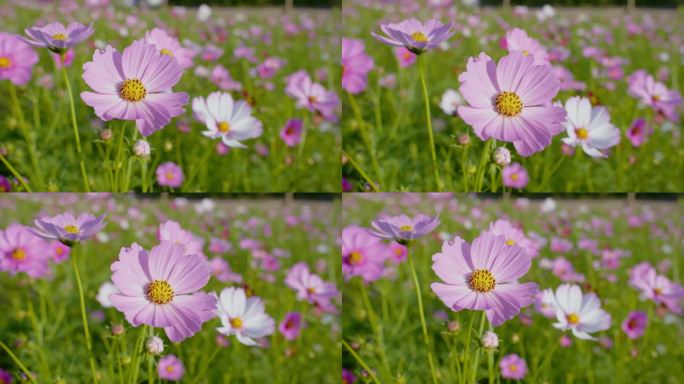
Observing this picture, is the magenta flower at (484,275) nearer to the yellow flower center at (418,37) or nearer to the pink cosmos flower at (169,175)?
the yellow flower center at (418,37)

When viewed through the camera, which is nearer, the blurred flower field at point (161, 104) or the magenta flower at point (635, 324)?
the blurred flower field at point (161, 104)

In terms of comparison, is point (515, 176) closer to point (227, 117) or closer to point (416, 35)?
point (416, 35)

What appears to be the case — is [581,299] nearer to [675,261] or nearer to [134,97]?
[675,261]

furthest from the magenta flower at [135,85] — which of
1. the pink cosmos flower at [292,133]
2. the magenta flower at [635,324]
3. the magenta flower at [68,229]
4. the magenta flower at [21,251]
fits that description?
the magenta flower at [635,324]

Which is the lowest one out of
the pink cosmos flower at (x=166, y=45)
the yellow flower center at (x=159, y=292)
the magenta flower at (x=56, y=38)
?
the yellow flower center at (x=159, y=292)

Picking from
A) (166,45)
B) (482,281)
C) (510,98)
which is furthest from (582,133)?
(166,45)

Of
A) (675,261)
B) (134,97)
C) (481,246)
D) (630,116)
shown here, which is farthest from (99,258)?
(675,261)

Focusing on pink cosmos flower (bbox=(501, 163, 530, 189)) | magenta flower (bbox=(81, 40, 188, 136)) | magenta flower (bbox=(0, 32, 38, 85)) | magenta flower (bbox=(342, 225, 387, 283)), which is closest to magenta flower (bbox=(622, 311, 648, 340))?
pink cosmos flower (bbox=(501, 163, 530, 189))

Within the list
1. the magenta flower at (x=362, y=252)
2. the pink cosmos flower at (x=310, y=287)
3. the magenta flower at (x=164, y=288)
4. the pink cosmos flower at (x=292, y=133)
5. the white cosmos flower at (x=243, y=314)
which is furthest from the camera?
the pink cosmos flower at (x=292, y=133)
